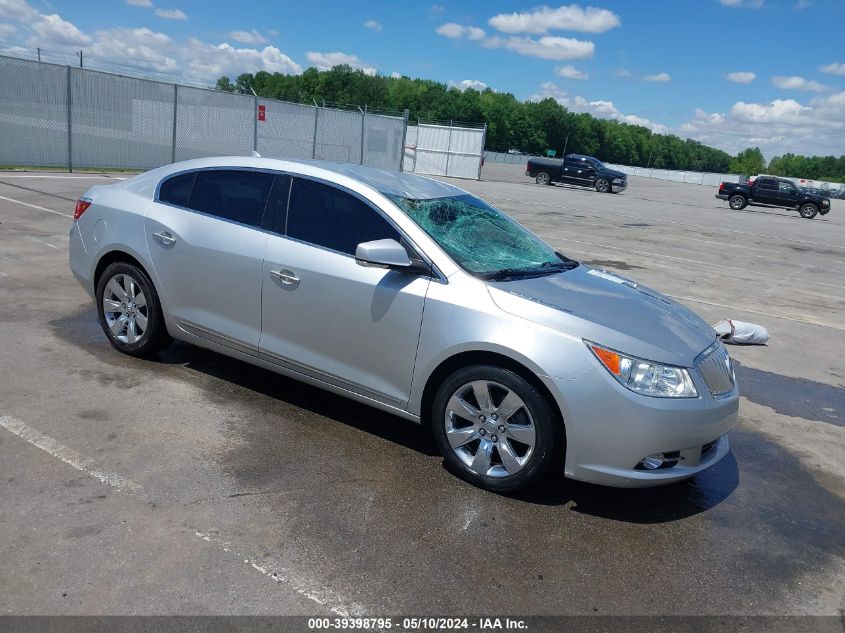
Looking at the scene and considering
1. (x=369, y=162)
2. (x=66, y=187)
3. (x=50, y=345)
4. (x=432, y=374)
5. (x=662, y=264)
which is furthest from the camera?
(x=369, y=162)

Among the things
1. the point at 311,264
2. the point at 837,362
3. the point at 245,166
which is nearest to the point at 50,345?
the point at 245,166

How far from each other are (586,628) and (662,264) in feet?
37.4

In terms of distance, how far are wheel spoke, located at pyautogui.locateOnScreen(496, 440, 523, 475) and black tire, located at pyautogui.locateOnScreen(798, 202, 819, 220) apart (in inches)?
1422

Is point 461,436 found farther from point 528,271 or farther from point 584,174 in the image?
point 584,174

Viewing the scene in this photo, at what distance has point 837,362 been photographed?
25.0 ft

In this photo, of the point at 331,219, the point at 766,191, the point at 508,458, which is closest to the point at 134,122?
the point at 331,219

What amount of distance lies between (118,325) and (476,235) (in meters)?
2.86

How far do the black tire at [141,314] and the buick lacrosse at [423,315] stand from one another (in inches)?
0.6

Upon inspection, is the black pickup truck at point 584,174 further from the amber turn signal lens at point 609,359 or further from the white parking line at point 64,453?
the white parking line at point 64,453

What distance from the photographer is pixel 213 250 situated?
4.80 m

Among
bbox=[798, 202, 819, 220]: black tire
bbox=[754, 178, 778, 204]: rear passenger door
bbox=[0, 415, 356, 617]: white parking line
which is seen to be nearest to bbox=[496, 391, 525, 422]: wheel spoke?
bbox=[0, 415, 356, 617]: white parking line

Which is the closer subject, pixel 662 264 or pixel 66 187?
pixel 662 264

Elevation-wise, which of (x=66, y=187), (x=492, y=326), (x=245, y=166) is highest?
(x=245, y=166)

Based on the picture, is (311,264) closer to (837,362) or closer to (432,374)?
(432,374)
